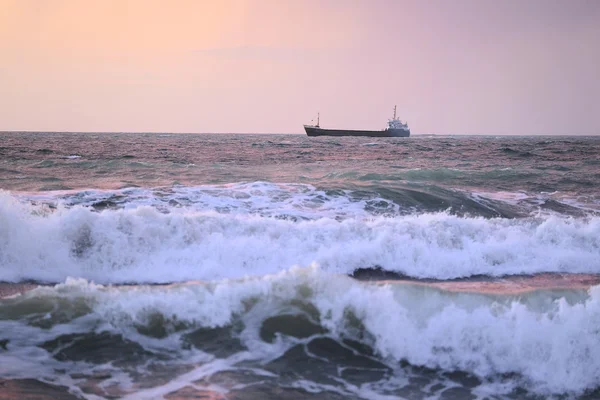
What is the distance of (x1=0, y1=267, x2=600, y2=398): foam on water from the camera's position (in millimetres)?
4594

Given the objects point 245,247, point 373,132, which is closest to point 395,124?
point 373,132

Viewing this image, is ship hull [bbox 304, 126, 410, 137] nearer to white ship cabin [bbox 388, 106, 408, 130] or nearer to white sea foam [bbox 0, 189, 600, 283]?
white ship cabin [bbox 388, 106, 408, 130]

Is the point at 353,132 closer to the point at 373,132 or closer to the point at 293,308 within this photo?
the point at 373,132

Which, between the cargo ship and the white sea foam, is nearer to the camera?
the white sea foam

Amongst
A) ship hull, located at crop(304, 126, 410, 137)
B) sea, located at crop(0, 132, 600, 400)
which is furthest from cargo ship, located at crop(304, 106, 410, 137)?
sea, located at crop(0, 132, 600, 400)

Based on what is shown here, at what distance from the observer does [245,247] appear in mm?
7828

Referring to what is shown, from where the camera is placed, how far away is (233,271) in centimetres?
732

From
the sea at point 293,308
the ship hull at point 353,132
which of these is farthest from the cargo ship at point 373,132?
the sea at point 293,308

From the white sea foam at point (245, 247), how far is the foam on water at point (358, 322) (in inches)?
66.5

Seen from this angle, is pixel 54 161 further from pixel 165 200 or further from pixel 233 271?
pixel 233 271

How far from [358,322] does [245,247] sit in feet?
10.3

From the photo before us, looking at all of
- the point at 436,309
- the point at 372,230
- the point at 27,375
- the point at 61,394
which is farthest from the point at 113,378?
the point at 372,230

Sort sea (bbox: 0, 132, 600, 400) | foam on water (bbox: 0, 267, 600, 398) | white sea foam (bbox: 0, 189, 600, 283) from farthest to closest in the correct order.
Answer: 1. white sea foam (bbox: 0, 189, 600, 283)
2. foam on water (bbox: 0, 267, 600, 398)
3. sea (bbox: 0, 132, 600, 400)

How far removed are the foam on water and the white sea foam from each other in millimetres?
1689
